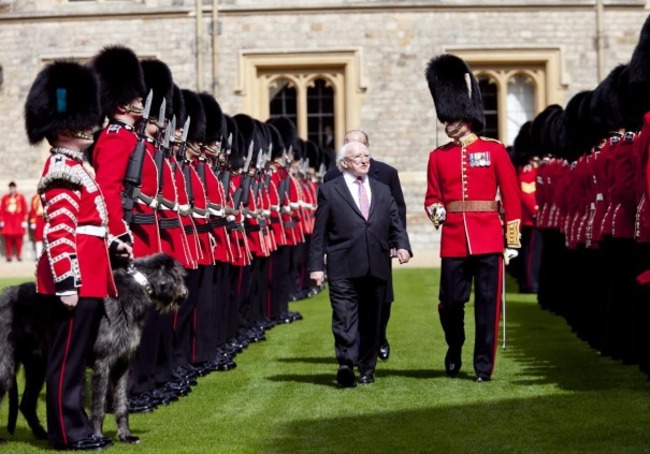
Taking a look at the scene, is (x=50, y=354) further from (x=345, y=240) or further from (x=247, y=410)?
Result: (x=345, y=240)

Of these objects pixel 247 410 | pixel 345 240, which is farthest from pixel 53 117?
pixel 345 240

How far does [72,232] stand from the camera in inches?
276

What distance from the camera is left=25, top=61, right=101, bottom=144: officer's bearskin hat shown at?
23.6ft

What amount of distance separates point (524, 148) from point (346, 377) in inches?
451

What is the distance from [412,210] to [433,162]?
720 inches

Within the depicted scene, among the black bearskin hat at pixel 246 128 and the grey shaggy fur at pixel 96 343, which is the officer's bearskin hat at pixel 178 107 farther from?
the black bearskin hat at pixel 246 128

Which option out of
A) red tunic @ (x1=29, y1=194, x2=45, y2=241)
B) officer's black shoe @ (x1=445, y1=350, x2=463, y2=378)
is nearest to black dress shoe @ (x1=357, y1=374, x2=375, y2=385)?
officer's black shoe @ (x1=445, y1=350, x2=463, y2=378)

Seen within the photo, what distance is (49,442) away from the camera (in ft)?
23.4

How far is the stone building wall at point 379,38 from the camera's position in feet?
92.3

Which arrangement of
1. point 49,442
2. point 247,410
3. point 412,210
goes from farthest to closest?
point 412,210
point 247,410
point 49,442

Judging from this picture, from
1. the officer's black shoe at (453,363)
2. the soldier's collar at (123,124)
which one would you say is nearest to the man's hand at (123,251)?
the soldier's collar at (123,124)

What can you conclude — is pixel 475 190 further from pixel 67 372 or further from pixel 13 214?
pixel 13 214

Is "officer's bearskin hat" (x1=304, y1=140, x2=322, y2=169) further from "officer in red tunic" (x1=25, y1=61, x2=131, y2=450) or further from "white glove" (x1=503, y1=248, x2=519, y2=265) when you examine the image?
"officer in red tunic" (x1=25, y1=61, x2=131, y2=450)

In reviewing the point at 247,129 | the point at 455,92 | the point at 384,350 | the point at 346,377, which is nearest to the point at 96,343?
the point at 346,377
